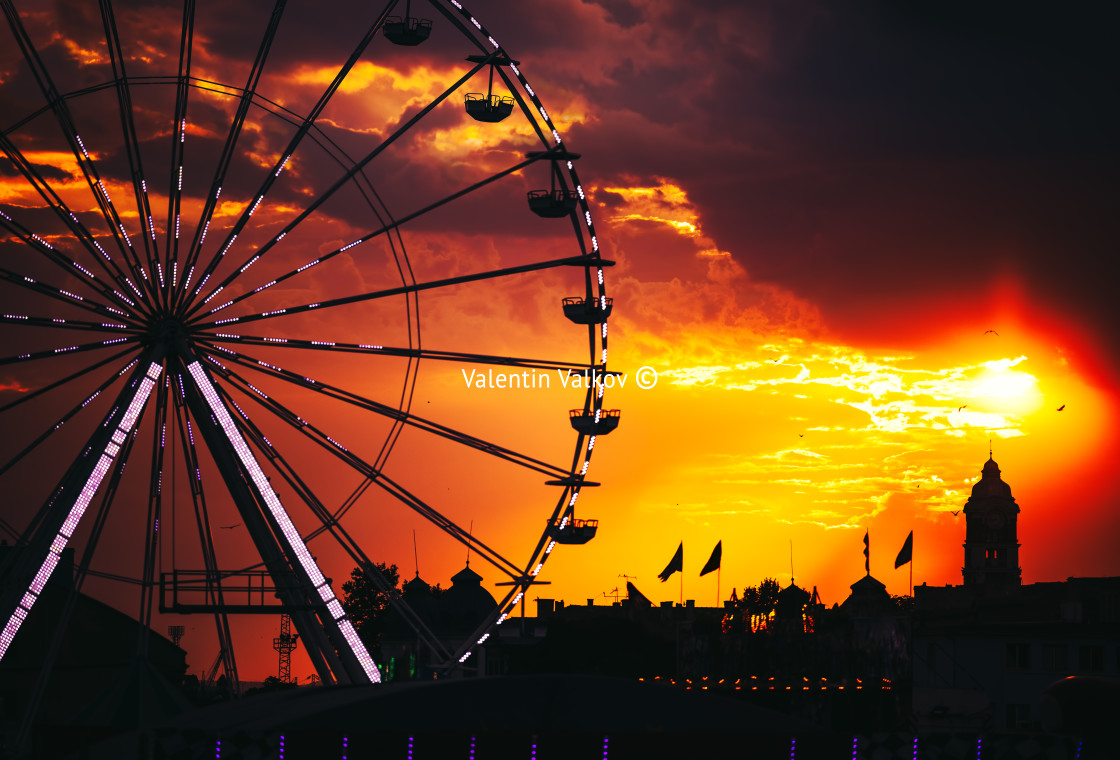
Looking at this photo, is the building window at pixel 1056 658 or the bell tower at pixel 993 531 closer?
the building window at pixel 1056 658

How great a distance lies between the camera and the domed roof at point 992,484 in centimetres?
18575

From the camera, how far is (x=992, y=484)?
18675cm

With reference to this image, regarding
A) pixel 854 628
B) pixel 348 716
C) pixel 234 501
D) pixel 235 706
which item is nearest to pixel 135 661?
pixel 234 501

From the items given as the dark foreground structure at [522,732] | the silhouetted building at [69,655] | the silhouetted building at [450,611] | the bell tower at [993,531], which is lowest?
the dark foreground structure at [522,732]

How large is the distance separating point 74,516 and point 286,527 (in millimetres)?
5219

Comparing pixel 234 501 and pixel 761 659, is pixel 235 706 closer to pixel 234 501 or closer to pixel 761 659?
pixel 234 501

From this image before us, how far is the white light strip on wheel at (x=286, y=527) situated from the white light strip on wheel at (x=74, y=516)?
68.6 inches

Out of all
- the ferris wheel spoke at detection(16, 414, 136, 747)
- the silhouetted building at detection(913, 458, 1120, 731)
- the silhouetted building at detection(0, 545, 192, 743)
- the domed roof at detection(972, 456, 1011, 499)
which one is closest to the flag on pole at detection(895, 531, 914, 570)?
the silhouetted building at detection(913, 458, 1120, 731)

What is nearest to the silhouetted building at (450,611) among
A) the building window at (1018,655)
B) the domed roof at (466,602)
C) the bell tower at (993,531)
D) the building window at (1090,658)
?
the domed roof at (466,602)

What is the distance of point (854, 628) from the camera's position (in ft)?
273

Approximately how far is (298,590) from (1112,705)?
19789 millimetres

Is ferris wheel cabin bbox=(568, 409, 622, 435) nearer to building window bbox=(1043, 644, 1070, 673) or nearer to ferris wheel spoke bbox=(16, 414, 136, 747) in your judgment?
ferris wheel spoke bbox=(16, 414, 136, 747)

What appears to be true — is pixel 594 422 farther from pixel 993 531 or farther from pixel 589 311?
pixel 993 531

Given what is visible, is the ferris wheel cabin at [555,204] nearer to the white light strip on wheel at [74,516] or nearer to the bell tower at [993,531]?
the white light strip on wheel at [74,516]
